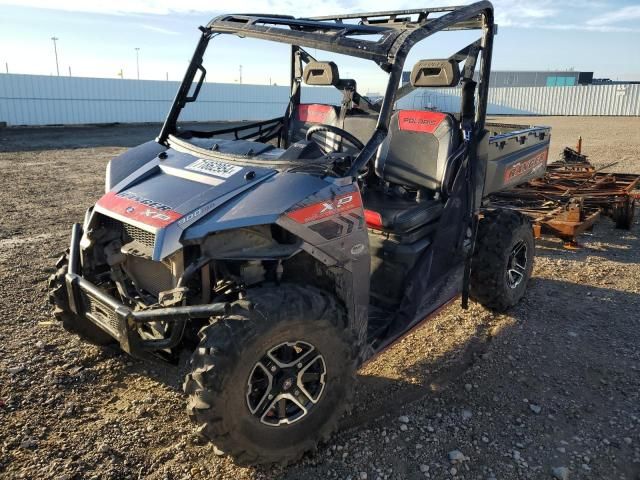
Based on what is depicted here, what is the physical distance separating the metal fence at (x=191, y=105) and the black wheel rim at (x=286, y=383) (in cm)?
1257

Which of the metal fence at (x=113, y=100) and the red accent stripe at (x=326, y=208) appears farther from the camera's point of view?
the metal fence at (x=113, y=100)

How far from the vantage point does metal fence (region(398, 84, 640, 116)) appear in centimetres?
3412

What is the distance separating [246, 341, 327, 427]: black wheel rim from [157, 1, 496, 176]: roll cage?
39.3 inches

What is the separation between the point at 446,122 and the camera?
3.89 meters

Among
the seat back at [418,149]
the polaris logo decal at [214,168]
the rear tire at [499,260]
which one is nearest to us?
the polaris logo decal at [214,168]

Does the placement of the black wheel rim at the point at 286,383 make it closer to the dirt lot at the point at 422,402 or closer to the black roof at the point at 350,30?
the dirt lot at the point at 422,402

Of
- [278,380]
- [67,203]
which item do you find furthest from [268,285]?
[67,203]

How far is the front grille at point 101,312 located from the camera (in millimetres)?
2666

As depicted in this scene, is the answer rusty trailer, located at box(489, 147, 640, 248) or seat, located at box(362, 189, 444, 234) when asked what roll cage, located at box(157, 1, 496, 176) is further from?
rusty trailer, located at box(489, 147, 640, 248)

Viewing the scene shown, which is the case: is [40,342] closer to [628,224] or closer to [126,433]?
[126,433]

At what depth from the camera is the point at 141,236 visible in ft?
9.09

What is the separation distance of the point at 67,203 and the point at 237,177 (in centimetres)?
663

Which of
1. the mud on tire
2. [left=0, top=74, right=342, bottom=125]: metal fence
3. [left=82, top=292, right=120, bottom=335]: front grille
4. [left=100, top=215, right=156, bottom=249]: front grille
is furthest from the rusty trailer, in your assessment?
[left=0, top=74, right=342, bottom=125]: metal fence

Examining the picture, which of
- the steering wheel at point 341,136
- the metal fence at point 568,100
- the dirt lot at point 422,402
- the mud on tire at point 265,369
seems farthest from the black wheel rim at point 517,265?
the metal fence at point 568,100
